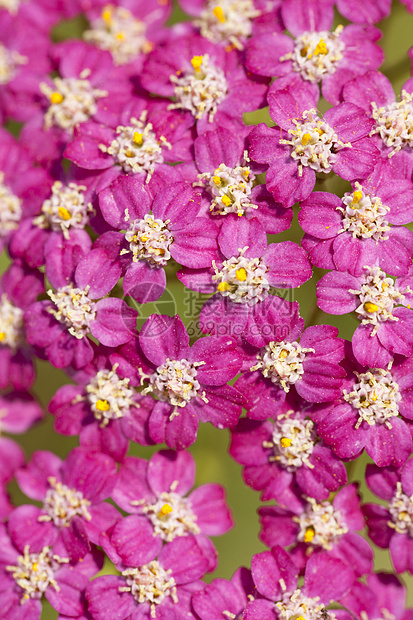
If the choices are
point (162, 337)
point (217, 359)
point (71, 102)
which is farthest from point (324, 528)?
point (71, 102)

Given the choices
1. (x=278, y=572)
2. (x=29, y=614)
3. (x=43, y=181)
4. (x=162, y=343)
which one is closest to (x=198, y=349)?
(x=162, y=343)

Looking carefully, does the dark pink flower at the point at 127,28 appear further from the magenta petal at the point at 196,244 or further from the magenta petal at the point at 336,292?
the magenta petal at the point at 336,292

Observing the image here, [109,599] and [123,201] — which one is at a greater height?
[123,201]

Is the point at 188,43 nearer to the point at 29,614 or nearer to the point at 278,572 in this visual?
the point at 278,572

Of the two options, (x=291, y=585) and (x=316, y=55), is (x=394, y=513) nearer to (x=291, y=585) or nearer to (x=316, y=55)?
(x=291, y=585)

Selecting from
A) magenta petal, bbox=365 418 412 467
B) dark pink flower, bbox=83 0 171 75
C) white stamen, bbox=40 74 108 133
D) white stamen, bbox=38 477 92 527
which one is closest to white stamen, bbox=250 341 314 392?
magenta petal, bbox=365 418 412 467
